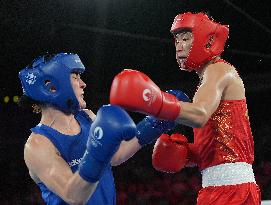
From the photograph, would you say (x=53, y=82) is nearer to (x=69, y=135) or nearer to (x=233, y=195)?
(x=69, y=135)

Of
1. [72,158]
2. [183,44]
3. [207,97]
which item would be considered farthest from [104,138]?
[183,44]

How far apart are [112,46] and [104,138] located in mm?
6748

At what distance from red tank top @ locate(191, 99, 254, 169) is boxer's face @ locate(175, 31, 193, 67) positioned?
0.36 m

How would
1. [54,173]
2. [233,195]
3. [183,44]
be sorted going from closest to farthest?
[54,173] < [233,195] < [183,44]

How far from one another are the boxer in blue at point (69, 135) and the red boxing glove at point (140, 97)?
13cm

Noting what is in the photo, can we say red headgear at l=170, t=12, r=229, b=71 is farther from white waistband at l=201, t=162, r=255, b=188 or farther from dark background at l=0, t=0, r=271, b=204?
dark background at l=0, t=0, r=271, b=204

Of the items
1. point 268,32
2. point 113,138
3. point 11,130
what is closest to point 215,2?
point 268,32

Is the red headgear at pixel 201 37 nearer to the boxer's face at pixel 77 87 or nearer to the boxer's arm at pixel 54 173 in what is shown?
the boxer's face at pixel 77 87

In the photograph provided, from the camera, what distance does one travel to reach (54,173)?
1.94 metres

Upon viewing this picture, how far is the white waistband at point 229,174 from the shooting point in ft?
7.68

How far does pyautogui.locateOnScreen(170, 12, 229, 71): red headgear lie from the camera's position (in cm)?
247

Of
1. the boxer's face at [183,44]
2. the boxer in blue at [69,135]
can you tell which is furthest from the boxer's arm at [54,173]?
the boxer's face at [183,44]

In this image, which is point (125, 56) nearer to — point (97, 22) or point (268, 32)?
point (97, 22)

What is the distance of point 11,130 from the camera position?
27.8 feet
